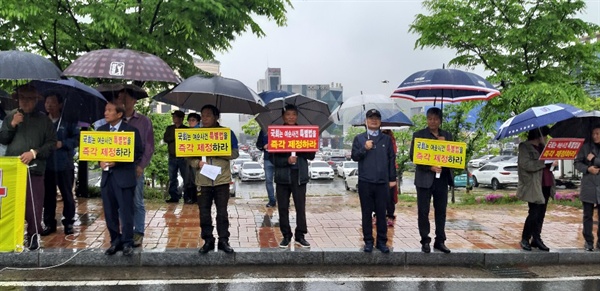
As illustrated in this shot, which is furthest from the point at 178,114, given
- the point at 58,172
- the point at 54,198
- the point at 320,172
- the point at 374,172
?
the point at 320,172

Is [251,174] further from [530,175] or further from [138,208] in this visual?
[530,175]

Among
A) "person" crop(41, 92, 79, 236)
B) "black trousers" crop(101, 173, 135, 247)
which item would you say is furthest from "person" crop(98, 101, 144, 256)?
"person" crop(41, 92, 79, 236)

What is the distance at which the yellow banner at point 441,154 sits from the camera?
571cm

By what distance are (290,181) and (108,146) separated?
2.24 meters

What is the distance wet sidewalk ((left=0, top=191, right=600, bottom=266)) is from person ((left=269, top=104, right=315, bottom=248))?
26 centimetres

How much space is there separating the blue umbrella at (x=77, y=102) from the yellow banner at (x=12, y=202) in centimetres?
129

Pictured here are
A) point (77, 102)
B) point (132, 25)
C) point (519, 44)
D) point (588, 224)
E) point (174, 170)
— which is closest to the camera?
point (588, 224)

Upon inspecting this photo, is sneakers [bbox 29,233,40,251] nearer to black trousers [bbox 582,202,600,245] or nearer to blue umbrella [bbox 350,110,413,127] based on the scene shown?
blue umbrella [bbox 350,110,413,127]

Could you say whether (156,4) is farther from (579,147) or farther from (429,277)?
(579,147)

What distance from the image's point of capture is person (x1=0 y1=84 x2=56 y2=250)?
5414mm

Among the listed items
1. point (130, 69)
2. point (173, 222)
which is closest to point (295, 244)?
point (173, 222)

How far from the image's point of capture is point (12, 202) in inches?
203

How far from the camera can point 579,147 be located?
6.10 meters

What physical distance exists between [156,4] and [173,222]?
4.51 meters
